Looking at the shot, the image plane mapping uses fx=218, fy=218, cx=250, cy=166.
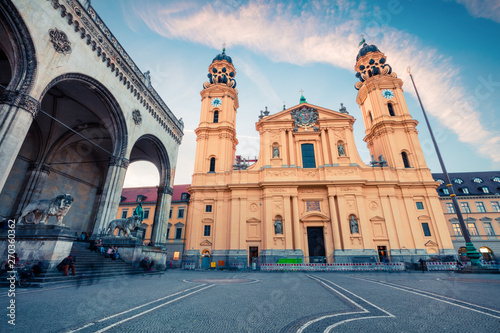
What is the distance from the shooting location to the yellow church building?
2291 centimetres

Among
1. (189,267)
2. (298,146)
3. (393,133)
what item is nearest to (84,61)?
(189,267)

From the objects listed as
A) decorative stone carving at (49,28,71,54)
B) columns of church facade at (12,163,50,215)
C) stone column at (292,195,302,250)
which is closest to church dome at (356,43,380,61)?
stone column at (292,195,302,250)

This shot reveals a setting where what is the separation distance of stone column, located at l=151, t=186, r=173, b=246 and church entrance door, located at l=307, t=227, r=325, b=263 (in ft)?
49.0

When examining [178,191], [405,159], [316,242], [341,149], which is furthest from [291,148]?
[178,191]

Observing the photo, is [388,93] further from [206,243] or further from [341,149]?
[206,243]

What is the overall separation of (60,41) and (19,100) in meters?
3.52

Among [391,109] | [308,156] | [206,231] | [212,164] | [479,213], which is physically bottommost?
[206,231]

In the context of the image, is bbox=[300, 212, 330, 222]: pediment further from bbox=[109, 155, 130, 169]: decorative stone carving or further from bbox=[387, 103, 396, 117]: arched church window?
bbox=[387, 103, 396, 117]: arched church window

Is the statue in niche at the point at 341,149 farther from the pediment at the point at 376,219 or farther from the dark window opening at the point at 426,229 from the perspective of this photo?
the dark window opening at the point at 426,229

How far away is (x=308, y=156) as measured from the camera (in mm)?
27875

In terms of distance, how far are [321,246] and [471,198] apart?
83.4 feet

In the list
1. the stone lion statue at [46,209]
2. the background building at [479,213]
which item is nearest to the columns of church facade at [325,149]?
the background building at [479,213]

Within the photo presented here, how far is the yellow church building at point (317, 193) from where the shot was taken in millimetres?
22906

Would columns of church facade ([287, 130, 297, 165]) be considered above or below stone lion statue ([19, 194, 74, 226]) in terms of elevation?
above
